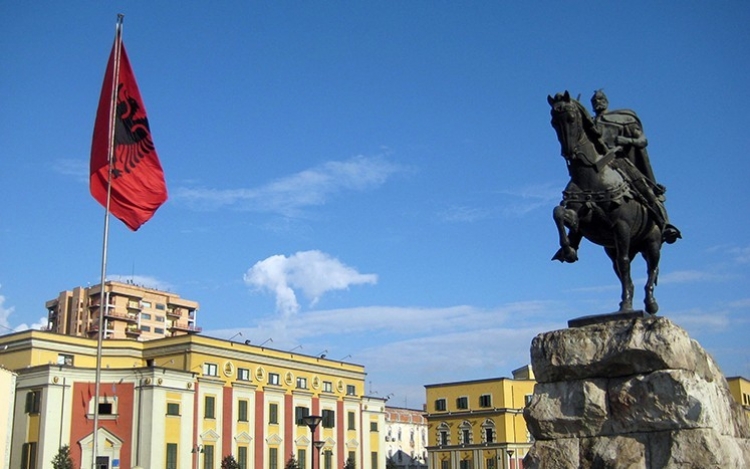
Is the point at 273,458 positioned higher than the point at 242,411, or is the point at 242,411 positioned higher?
the point at 242,411

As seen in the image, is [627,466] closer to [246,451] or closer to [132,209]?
[132,209]

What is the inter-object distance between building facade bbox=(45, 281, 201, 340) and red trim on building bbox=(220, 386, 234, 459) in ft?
151

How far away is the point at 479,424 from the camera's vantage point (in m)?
82.6

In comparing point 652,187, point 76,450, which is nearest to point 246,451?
point 76,450

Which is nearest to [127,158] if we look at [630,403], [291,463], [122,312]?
[630,403]

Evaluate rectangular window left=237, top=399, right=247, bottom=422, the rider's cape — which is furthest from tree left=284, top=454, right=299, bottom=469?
the rider's cape

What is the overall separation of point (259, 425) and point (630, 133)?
57.6 meters

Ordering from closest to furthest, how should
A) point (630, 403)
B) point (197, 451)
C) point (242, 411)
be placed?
point (630, 403), point (197, 451), point (242, 411)

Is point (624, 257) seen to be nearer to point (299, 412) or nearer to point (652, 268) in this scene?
point (652, 268)

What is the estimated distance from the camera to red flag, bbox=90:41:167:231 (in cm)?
1619

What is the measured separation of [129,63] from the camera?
17.0 m

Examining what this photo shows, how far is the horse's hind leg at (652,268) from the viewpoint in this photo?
9.54 meters

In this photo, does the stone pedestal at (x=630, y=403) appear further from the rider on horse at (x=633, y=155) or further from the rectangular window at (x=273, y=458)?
the rectangular window at (x=273, y=458)

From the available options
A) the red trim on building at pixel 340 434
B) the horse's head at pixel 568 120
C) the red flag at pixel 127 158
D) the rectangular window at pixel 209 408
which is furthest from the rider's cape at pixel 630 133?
the red trim on building at pixel 340 434
